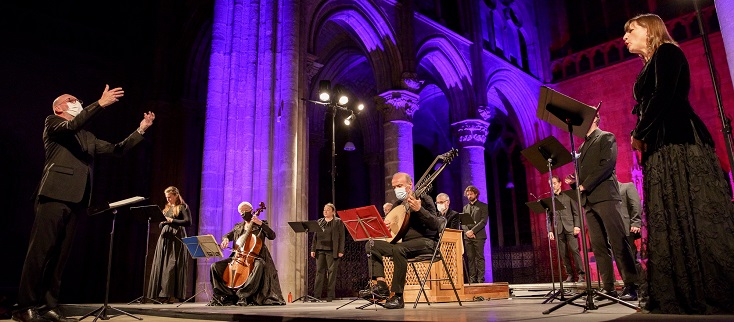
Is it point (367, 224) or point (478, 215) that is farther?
point (478, 215)

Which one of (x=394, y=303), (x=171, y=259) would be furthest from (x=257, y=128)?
(x=394, y=303)

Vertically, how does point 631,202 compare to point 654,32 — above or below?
below

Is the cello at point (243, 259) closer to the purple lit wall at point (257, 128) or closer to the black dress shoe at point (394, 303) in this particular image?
the purple lit wall at point (257, 128)

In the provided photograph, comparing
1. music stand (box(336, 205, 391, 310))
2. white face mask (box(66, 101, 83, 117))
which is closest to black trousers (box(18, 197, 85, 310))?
white face mask (box(66, 101, 83, 117))

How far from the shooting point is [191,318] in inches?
213

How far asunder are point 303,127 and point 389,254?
16.9 feet

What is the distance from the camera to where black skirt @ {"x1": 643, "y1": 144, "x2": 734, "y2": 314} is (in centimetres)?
303

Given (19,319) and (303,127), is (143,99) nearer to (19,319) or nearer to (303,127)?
(303,127)

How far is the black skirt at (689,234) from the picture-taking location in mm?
3027

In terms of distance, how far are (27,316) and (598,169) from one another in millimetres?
A: 4812

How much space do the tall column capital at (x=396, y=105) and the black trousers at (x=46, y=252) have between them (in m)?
9.90

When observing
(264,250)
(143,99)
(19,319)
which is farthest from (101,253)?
(19,319)

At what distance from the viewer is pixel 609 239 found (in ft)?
14.6

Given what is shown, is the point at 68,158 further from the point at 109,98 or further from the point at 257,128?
the point at 257,128
